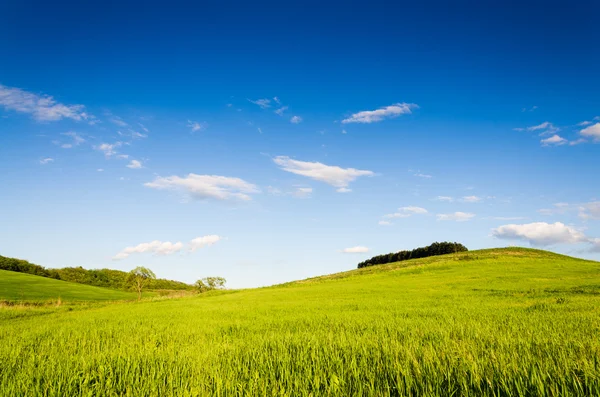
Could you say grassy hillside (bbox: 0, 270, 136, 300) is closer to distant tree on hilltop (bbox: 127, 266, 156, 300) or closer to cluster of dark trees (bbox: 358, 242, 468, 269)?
distant tree on hilltop (bbox: 127, 266, 156, 300)

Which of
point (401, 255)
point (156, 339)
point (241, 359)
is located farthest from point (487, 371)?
point (401, 255)

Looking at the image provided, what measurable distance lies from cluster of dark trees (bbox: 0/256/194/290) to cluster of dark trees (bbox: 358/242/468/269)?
73.1m

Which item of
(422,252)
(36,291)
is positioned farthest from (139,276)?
(422,252)

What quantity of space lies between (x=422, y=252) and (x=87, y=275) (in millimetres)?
120362

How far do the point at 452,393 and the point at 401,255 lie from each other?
12592cm

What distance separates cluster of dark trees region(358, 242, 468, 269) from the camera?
109312 millimetres

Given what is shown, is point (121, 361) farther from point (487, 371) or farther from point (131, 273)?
point (131, 273)

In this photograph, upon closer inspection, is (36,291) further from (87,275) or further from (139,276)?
(87,275)

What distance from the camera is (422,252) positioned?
118 meters

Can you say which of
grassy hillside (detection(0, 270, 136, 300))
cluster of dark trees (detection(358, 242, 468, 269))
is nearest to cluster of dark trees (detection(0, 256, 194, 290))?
grassy hillside (detection(0, 270, 136, 300))

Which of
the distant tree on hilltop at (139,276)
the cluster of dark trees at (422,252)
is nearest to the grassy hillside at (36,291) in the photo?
the distant tree on hilltop at (139,276)

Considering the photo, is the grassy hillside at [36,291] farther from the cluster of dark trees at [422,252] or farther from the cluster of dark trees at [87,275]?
the cluster of dark trees at [422,252]

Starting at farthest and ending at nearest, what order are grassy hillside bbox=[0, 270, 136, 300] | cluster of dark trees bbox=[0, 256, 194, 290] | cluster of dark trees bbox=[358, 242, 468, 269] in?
cluster of dark trees bbox=[358, 242, 468, 269] < cluster of dark trees bbox=[0, 256, 194, 290] < grassy hillside bbox=[0, 270, 136, 300]

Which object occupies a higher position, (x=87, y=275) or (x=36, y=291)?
(x=36, y=291)
